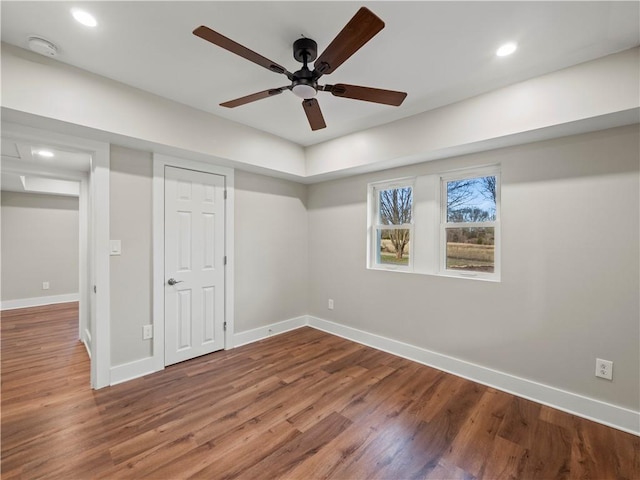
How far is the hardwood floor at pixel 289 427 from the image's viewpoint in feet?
5.44

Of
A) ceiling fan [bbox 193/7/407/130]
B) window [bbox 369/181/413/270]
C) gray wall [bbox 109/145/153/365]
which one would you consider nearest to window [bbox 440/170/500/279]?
window [bbox 369/181/413/270]

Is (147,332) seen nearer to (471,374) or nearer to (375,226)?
(375,226)

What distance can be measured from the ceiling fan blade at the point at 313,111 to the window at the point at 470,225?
1584 mm

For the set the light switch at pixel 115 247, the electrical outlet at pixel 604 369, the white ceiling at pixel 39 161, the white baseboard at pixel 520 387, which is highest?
the white ceiling at pixel 39 161

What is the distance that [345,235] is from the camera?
3822mm

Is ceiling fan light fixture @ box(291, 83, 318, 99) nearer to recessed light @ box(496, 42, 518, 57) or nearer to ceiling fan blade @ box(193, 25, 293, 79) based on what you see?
ceiling fan blade @ box(193, 25, 293, 79)

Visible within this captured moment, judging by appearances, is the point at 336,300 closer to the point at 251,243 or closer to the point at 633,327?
the point at 251,243

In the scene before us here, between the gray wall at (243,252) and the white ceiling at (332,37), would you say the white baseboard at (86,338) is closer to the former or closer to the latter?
the gray wall at (243,252)

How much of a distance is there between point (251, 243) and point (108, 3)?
2528 mm

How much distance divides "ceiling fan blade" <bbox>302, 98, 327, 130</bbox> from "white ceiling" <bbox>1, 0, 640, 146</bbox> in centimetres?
36

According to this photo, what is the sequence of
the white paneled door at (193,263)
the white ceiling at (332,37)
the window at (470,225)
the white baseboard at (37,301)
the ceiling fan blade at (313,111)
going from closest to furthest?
the white ceiling at (332,37)
the ceiling fan blade at (313,111)
the window at (470,225)
the white paneled door at (193,263)
the white baseboard at (37,301)

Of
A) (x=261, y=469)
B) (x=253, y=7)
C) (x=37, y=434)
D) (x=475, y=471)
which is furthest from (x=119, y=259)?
(x=475, y=471)

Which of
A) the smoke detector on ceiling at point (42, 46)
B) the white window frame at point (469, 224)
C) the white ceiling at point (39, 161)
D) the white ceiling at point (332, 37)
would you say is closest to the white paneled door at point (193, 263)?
the white ceiling at point (39, 161)

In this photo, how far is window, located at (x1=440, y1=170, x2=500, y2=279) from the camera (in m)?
2.72
